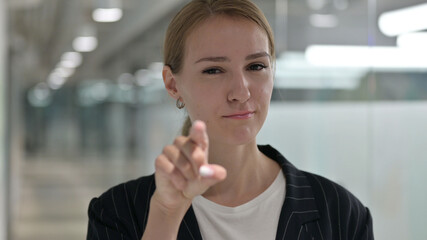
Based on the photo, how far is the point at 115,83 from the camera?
28.5 feet

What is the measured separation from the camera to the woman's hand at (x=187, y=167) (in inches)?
46.4

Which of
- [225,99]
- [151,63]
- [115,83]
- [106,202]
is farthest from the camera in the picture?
[115,83]

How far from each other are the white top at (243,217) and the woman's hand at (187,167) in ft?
1.02

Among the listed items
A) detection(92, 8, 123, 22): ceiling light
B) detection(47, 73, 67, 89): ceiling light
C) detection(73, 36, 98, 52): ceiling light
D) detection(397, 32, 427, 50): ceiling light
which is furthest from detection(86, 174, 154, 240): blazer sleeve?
detection(47, 73, 67, 89): ceiling light

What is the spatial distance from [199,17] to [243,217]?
53cm

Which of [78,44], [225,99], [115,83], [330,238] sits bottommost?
[330,238]

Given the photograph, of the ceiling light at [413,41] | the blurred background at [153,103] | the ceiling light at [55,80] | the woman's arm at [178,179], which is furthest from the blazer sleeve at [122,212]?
the ceiling light at [55,80]

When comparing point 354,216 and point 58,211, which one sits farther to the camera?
point 58,211

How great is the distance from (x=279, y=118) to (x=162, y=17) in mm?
2651

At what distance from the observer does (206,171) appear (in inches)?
45.9

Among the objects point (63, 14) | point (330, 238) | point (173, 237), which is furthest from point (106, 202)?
point (63, 14)

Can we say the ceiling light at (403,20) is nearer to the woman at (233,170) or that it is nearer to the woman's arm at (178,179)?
the woman at (233,170)

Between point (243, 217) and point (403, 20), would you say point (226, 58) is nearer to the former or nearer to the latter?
point (243, 217)

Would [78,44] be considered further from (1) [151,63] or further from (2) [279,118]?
(2) [279,118]
